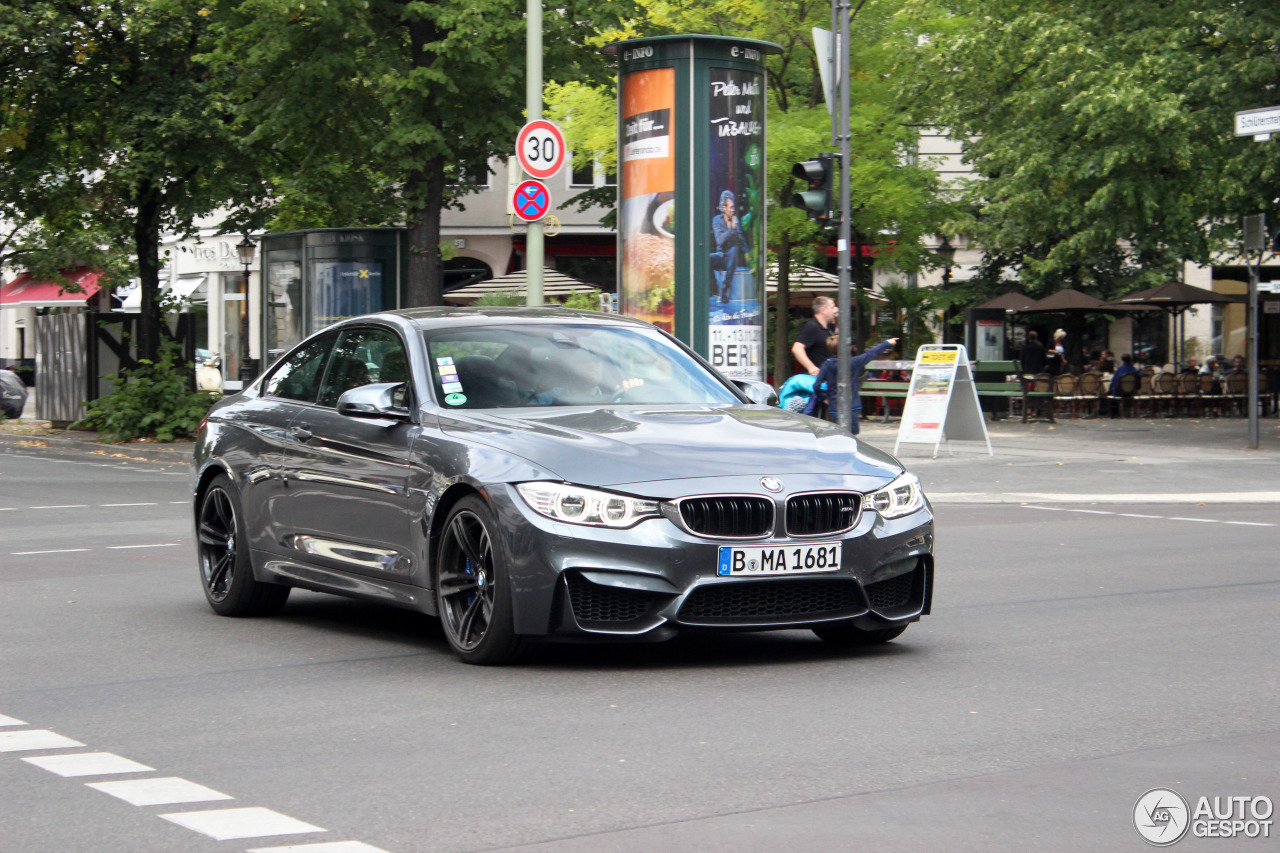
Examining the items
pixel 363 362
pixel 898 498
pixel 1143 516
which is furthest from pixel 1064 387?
pixel 898 498

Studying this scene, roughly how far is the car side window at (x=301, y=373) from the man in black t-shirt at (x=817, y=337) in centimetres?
1012

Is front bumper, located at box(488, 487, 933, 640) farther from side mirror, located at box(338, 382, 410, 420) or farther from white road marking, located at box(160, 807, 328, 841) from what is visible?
white road marking, located at box(160, 807, 328, 841)

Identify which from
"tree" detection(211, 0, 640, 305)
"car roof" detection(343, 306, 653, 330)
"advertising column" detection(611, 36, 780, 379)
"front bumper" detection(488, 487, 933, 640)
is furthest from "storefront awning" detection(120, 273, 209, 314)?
"front bumper" detection(488, 487, 933, 640)

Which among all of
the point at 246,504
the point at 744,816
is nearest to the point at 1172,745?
the point at 744,816

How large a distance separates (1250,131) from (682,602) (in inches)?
687

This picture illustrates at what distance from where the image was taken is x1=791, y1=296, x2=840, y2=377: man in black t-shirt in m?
19.1

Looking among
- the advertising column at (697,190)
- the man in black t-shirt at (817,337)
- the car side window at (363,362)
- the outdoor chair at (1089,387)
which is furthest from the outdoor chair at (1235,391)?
the car side window at (363,362)

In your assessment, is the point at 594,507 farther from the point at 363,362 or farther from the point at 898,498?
the point at 363,362

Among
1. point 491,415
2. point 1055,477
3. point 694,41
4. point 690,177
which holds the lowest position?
point 1055,477

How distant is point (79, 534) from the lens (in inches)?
558

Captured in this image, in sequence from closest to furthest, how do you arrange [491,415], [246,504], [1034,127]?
[491,415], [246,504], [1034,127]

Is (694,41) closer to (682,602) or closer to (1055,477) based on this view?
(1055,477)

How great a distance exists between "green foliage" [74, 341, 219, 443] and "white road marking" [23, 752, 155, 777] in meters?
21.2

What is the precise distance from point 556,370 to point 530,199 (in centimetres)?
1031
